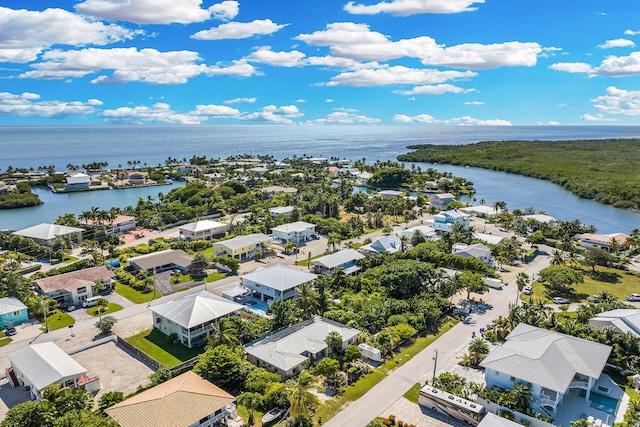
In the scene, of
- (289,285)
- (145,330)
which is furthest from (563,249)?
(145,330)

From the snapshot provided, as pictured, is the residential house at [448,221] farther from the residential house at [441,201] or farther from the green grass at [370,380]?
the green grass at [370,380]

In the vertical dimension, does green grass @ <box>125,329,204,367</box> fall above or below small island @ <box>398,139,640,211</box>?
below

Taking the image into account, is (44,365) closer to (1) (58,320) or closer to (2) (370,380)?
(1) (58,320)

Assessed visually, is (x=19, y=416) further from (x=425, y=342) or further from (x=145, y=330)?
(x=425, y=342)

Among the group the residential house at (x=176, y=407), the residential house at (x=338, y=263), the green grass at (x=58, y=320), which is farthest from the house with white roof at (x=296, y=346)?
the green grass at (x=58, y=320)

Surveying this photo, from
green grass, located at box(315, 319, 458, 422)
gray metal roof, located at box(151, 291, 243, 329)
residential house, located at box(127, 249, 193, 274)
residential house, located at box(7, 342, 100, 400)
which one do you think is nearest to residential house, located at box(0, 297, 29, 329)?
residential house, located at box(7, 342, 100, 400)

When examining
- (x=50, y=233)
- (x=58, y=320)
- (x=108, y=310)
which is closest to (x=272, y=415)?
(x=108, y=310)

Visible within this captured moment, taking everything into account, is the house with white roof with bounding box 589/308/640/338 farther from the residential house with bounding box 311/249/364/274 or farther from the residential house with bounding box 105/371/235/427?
the residential house with bounding box 105/371/235/427
